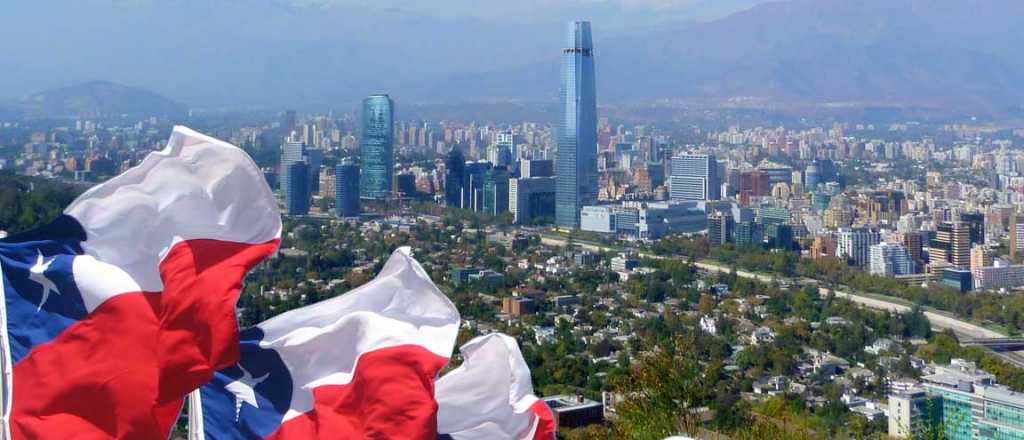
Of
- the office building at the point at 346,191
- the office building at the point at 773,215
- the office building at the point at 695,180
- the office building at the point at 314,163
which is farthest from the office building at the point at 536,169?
the office building at the point at 773,215

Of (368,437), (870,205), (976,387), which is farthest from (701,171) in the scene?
(368,437)

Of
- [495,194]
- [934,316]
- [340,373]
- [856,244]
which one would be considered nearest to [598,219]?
[495,194]

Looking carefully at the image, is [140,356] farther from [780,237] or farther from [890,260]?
[780,237]

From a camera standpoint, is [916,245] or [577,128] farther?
[577,128]

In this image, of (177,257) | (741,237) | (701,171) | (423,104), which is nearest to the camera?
(177,257)

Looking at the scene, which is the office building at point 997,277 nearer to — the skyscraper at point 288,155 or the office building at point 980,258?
the office building at point 980,258

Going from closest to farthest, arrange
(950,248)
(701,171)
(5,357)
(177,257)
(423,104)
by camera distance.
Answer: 1. (5,357)
2. (177,257)
3. (950,248)
4. (701,171)
5. (423,104)

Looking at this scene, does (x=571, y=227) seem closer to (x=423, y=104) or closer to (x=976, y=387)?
(x=976, y=387)
